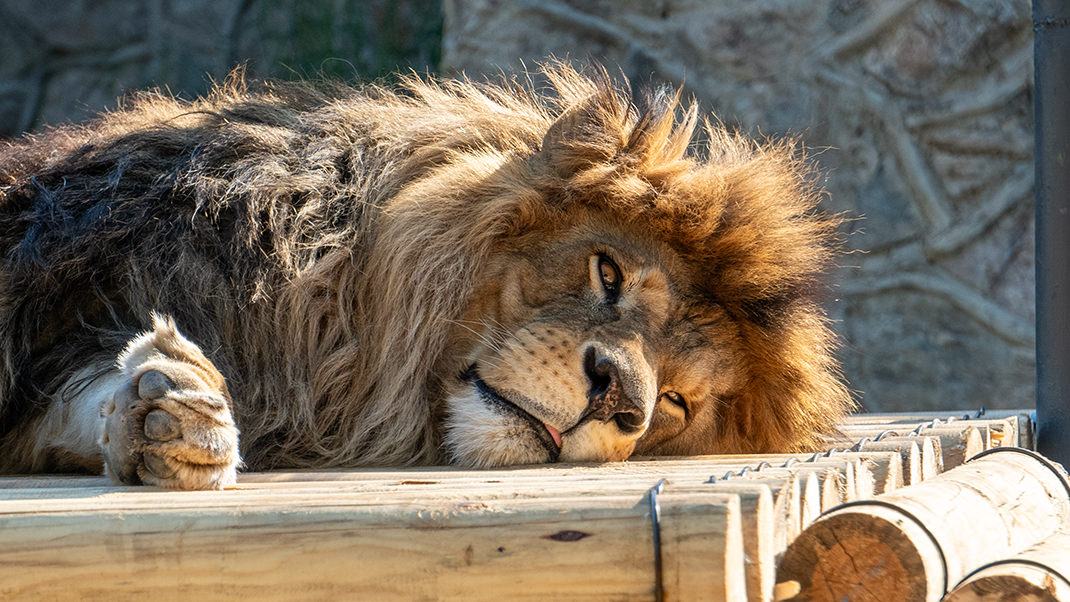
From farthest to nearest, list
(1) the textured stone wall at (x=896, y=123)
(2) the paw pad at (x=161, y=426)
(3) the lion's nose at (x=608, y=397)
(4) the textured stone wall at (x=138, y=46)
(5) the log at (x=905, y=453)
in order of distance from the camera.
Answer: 1. (4) the textured stone wall at (x=138, y=46)
2. (1) the textured stone wall at (x=896, y=123)
3. (3) the lion's nose at (x=608, y=397)
4. (5) the log at (x=905, y=453)
5. (2) the paw pad at (x=161, y=426)

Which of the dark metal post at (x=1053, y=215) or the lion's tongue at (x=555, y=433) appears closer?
the lion's tongue at (x=555, y=433)

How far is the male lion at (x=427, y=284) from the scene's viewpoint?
2607 mm

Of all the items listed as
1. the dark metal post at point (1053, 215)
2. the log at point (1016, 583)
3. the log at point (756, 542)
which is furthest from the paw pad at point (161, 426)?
the dark metal post at point (1053, 215)

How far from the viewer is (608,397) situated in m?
2.51

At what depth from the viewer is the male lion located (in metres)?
2.61

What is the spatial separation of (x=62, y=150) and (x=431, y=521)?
1917 mm

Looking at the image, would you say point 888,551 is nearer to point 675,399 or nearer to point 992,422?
point 675,399

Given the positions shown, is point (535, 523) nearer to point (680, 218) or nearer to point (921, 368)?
point (680, 218)

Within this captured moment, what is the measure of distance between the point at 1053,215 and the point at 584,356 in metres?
1.57

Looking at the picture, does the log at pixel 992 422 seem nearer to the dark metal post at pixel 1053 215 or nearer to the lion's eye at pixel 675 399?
the dark metal post at pixel 1053 215

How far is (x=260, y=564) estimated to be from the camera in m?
1.53

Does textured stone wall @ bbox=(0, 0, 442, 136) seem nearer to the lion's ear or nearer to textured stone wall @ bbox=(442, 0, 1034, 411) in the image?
textured stone wall @ bbox=(442, 0, 1034, 411)

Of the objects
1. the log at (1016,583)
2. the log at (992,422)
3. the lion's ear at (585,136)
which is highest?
the lion's ear at (585,136)

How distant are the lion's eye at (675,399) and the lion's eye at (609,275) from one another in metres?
0.28
